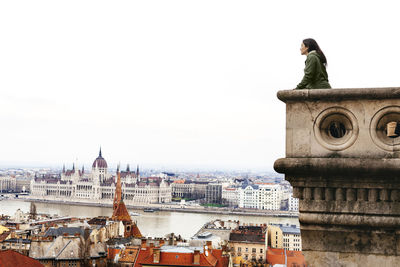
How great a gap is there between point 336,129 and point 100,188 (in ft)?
306

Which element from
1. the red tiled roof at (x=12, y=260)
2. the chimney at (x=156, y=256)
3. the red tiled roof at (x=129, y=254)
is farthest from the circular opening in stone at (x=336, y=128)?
the red tiled roof at (x=129, y=254)

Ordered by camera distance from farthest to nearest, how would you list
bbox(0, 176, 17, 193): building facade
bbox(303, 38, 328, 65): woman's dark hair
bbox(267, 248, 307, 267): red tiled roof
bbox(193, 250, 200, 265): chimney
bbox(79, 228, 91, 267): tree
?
bbox(0, 176, 17, 193): building facade
bbox(267, 248, 307, 267): red tiled roof
bbox(79, 228, 91, 267): tree
bbox(193, 250, 200, 265): chimney
bbox(303, 38, 328, 65): woman's dark hair

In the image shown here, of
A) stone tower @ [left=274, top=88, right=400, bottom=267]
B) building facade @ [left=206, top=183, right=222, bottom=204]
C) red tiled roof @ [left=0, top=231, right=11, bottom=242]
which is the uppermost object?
stone tower @ [left=274, top=88, right=400, bottom=267]

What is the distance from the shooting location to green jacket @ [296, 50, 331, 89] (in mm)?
2986

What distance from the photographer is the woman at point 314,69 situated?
2990 millimetres

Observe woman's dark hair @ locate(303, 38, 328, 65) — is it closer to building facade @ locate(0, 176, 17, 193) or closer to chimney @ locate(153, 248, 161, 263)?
chimney @ locate(153, 248, 161, 263)

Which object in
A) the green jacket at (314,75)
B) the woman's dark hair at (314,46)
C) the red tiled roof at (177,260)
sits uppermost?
the woman's dark hair at (314,46)

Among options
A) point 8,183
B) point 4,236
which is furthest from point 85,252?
point 8,183

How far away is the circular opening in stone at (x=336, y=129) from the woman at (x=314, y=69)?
0.29 meters

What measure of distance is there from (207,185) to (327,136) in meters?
97.3

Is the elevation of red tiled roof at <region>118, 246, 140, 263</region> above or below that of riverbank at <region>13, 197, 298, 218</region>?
above

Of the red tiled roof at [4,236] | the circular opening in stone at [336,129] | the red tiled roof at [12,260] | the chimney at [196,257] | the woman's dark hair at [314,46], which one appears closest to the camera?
the circular opening in stone at [336,129]

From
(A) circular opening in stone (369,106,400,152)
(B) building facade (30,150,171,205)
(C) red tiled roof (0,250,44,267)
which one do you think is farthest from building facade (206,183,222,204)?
(A) circular opening in stone (369,106,400,152)

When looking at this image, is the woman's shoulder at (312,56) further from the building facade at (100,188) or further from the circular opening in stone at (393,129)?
the building facade at (100,188)
